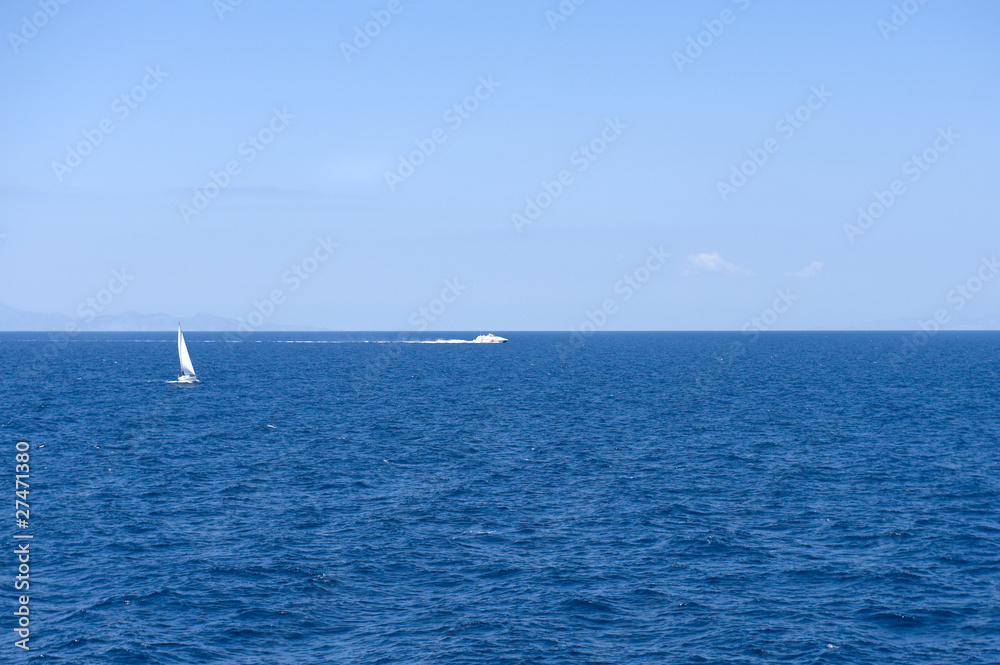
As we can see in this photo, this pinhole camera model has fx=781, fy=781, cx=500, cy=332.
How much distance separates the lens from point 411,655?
32844 millimetres

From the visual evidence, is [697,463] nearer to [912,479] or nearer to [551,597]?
[912,479]

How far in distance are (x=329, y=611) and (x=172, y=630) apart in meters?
6.95

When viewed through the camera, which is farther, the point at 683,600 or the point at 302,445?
the point at 302,445

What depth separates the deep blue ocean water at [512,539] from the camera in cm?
3441

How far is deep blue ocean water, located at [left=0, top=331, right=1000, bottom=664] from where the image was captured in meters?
34.4

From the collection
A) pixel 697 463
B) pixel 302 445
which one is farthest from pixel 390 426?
pixel 697 463

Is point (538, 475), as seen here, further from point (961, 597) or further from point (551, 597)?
point (961, 597)

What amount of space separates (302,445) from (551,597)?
47.7 m

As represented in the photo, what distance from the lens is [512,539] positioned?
157 feet

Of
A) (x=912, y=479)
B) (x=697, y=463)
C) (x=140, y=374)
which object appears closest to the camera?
(x=912, y=479)

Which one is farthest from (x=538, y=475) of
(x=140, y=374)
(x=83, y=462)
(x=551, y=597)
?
(x=140, y=374)

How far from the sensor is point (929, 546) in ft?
151

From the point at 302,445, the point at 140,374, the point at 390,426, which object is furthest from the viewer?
the point at 140,374

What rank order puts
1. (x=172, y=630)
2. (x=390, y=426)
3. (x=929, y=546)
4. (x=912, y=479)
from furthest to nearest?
→ (x=390, y=426)
(x=912, y=479)
(x=929, y=546)
(x=172, y=630)
